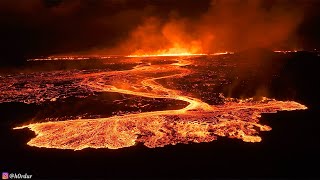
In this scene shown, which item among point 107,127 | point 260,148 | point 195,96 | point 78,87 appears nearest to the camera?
point 260,148

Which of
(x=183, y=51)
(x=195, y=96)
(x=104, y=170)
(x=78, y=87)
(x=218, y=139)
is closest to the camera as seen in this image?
(x=104, y=170)

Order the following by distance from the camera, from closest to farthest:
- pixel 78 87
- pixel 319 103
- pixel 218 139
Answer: pixel 218 139 → pixel 319 103 → pixel 78 87

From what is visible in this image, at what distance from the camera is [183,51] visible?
6225 inches

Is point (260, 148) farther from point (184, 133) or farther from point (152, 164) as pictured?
point (152, 164)

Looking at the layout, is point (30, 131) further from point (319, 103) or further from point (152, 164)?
point (319, 103)

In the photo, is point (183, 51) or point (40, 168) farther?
point (183, 51)

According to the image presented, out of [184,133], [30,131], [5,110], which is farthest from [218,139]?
[5,110]

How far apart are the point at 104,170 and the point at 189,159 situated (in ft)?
14.0

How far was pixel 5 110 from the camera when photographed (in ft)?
93.4

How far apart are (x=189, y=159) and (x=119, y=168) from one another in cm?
353

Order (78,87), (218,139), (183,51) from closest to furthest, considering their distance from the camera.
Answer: (218,139)
(78,87)
(183,51)

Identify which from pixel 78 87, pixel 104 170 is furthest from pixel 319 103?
pixel 78 87

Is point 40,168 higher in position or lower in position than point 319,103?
lower

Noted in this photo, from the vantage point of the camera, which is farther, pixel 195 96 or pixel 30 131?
pixel 195 96
